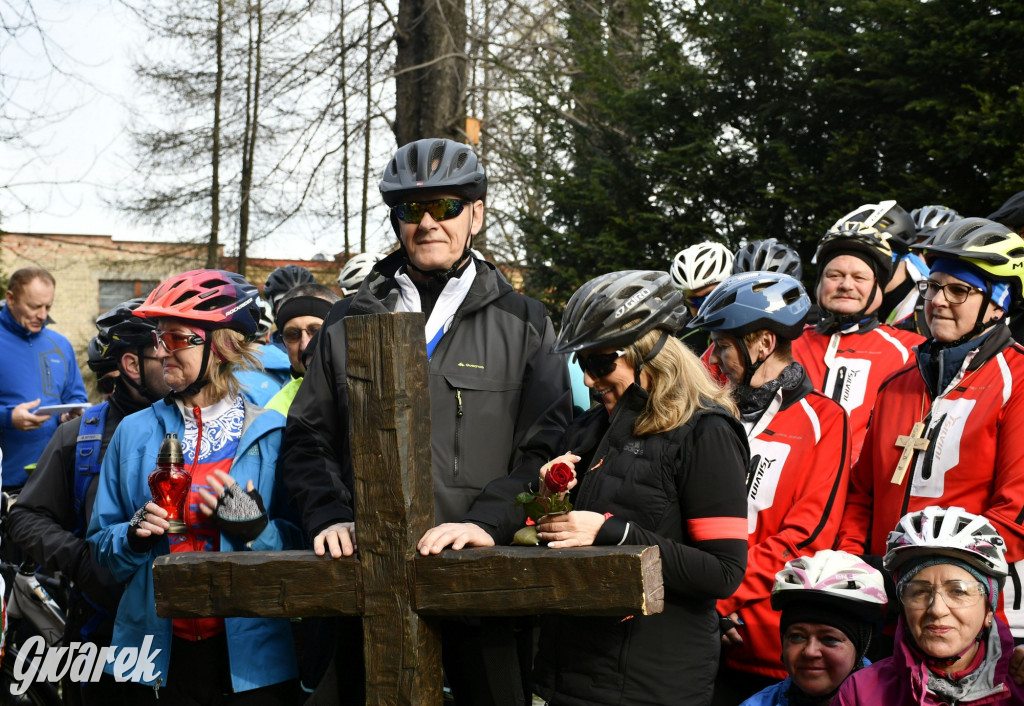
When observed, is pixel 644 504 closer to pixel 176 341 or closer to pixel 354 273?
pixel 176 341

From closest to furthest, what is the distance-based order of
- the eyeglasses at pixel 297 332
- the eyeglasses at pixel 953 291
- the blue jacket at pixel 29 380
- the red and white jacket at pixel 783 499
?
the red and white jacket at pixel 783 499, the eyeglasses at pixel 953 291, the eyeglasses at pixel 297 332, the blue jacket at pixel 29 380

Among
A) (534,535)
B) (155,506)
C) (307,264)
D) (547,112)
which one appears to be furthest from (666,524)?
(307,264)

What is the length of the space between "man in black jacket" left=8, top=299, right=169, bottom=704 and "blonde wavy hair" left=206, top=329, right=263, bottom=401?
0.62 metres

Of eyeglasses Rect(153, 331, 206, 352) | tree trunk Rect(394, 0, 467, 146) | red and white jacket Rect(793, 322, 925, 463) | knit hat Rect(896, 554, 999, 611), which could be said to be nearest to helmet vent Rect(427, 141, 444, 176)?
eyeglasses Rect(153, 331, 206, 352)

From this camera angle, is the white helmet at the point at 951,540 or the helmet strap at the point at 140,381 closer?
the white helmet at the point at 951,540

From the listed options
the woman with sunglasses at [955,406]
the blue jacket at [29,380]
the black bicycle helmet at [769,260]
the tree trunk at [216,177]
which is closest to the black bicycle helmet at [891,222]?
the black bicycle helmet at [769,260]

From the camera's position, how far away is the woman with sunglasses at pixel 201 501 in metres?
3.70

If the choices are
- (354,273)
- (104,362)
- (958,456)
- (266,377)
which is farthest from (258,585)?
(354,273)

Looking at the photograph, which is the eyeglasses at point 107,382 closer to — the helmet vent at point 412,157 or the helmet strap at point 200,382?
the helmet strap at point 200,382

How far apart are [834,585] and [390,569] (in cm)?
156

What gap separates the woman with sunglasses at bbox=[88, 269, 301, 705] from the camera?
3.70m

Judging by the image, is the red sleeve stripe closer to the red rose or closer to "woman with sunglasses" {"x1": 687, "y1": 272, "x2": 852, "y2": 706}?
the red rose

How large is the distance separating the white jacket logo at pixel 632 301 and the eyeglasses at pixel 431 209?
85 centimetres

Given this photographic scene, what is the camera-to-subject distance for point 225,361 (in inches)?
163
